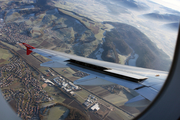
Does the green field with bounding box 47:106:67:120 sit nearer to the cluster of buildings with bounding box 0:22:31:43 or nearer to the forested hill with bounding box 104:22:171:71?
the forested hill with bounding box 104:22:171:71

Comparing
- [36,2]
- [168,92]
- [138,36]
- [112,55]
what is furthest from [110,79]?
[36,2]

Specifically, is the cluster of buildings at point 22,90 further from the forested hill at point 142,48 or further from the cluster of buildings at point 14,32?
the forested hill at point 142,48

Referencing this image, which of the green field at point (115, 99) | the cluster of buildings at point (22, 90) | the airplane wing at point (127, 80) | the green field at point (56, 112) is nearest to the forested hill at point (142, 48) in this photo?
the green field at point (115, 99)

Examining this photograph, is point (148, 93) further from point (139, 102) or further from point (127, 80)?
point (127, 80)

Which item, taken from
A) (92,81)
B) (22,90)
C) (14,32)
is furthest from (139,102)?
(14,32)

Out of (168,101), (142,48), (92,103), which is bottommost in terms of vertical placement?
(92,103)

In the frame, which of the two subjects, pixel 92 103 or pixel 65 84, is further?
pixel 65 84
